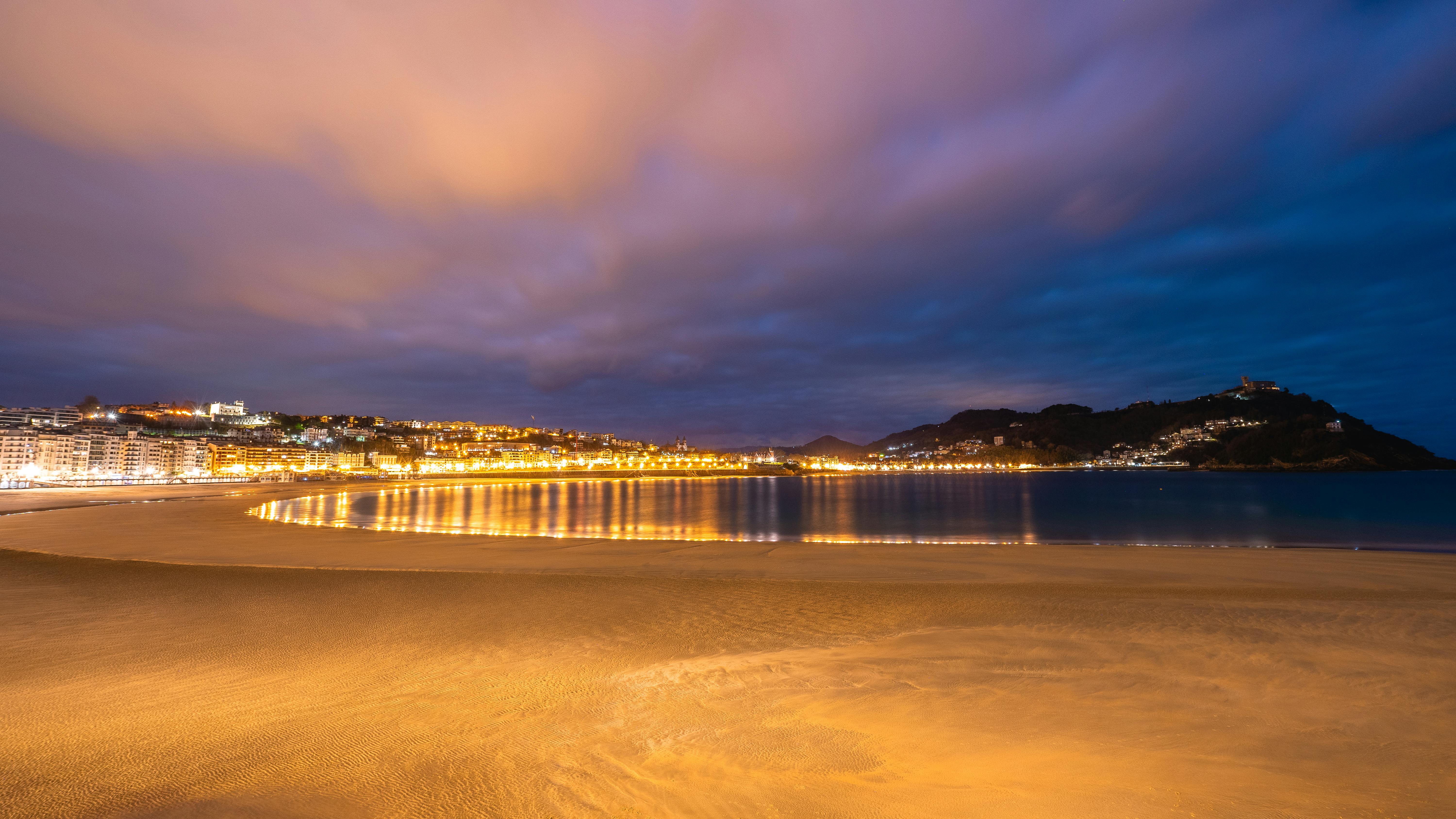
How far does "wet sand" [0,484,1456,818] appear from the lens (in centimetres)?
383

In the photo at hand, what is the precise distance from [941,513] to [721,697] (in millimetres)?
37555

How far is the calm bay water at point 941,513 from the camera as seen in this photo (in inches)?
1000

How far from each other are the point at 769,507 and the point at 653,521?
56.9 feet

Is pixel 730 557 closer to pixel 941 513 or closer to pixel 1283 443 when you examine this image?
pixel 941 513

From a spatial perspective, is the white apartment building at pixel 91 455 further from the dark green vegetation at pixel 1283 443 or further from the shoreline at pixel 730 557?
the dark green vegetation at pixel 1283 443

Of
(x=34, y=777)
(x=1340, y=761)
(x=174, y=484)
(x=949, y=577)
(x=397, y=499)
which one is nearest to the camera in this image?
(x=34, y=777)

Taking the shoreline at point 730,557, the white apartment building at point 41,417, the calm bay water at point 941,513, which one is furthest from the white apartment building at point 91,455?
the shoreline at point 730,557

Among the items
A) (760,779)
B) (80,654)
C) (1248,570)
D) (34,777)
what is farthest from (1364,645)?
(80,654)

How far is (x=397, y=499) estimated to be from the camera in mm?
46469

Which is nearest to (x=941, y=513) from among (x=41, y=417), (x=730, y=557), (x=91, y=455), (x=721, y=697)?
(x=730, y=557)

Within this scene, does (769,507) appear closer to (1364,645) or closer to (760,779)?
(1364,645)

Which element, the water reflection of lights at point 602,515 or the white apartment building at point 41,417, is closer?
the water reflection of lights at point 602,515

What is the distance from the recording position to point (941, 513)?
1582 inches

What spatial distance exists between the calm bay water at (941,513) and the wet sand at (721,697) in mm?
12072
